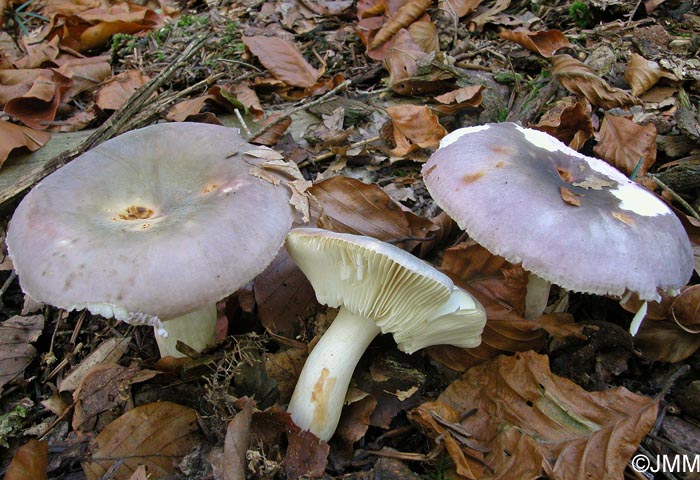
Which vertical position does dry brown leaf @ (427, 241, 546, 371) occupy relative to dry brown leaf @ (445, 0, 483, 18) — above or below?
below

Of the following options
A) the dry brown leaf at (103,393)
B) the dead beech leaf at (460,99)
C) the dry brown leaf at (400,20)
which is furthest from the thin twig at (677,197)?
the dry brown leaf at (103,393)

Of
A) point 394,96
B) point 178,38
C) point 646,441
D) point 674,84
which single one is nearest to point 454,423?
point 646,441

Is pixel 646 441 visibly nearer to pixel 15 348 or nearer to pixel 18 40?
pixel 15 348

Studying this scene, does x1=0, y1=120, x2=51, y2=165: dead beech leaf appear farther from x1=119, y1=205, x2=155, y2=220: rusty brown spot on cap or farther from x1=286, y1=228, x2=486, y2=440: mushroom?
x1=286, y1=228, x2=486, y2=440: mushroom

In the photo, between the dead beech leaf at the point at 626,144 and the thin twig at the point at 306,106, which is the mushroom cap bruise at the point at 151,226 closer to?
the thin twig at the point at 306,106

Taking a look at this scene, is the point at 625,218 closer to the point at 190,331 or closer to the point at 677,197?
the point at 677,197

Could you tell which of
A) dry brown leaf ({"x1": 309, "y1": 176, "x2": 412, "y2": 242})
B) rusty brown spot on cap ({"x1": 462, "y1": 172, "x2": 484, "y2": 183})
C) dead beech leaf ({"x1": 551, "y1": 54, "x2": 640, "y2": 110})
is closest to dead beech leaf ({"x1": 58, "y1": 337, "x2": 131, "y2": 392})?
dry brown leaf ({"x1": 309, "y1": 176, "x2": 412, "y2": 242})
